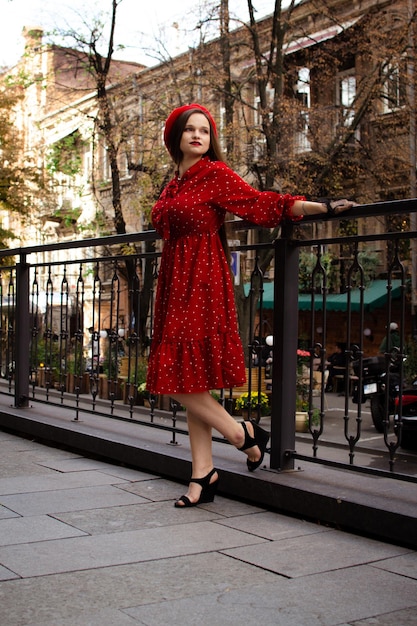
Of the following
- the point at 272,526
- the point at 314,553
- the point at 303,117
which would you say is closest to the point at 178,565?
the point at 314,553

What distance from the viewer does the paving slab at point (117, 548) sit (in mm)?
3539

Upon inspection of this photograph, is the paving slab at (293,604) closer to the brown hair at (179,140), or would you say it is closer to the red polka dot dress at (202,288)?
the red polka dot dress at (202,288)

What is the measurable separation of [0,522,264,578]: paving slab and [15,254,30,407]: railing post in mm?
3842

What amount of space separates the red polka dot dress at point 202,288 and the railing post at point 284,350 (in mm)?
323

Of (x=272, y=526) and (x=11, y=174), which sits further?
(x=11, y=174)

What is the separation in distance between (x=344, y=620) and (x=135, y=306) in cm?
381

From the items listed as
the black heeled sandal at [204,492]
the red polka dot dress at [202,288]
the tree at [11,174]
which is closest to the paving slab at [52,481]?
the black heeled sandal at [204,492]

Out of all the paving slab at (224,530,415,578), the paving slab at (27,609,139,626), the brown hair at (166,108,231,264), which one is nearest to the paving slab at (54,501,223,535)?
the paving slab at (224,530,415,578)

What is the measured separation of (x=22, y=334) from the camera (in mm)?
7742

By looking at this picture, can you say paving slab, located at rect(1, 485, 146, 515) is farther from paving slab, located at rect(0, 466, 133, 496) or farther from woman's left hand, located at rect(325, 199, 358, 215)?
woman's left hand, located at rect(325, 199, 358, 215)

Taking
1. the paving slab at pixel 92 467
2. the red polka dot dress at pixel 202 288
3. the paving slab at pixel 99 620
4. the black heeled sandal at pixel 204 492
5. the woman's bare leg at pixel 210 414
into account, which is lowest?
the paving slab at pixel 92 467

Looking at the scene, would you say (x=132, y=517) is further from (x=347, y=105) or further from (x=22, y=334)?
(x=347, y=105)

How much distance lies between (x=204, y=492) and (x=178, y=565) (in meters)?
1.14

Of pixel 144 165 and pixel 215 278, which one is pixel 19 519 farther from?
pixel 144 165
